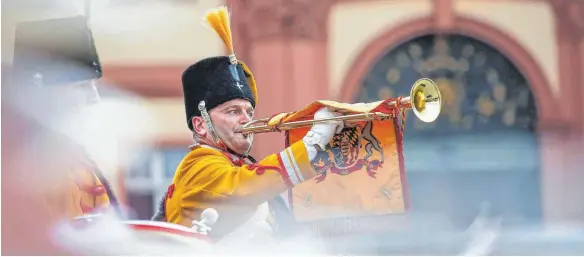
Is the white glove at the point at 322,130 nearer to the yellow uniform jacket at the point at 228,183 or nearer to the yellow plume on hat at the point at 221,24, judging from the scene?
the yellow uniform jacket at the point at 228,183

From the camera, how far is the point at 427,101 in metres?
2.08

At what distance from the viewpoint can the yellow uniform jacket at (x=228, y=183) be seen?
6.93ft

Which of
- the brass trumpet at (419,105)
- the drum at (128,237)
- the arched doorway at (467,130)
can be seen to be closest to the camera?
the brass trumpet at (419,105)

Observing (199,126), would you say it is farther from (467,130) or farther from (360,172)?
(467,130)

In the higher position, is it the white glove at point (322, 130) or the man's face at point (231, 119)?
the man's face at point (231, 119)

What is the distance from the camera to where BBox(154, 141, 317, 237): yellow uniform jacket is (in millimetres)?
2111

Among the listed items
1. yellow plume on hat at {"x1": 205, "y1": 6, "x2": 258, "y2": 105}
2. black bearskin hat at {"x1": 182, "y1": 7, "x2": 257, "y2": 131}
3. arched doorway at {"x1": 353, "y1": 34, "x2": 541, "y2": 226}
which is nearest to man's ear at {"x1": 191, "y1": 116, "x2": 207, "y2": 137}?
black bearskin hat at {"x1": 182, "y1": 7, "x2": 257, "y2": 131}

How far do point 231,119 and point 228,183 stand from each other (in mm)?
149

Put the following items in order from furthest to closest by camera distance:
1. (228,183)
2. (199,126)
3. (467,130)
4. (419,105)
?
1. (467,130)
2. (199,126)
3. (228,183)
4. (419,105)

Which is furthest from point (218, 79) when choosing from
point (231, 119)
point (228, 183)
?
point (228, 183)

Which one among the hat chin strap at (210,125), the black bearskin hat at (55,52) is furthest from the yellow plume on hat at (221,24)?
the black bearskin hat at (55,52)

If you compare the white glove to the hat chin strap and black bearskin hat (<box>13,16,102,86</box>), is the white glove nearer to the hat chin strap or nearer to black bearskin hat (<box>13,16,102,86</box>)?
the hat chin strap

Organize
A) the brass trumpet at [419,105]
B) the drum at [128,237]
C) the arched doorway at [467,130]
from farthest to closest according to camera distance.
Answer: the arched doorway at [467,130] < the drum at [128,237] < the brass trumpet at [419,105]

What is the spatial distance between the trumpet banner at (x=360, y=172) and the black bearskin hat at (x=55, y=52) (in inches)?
19.4
